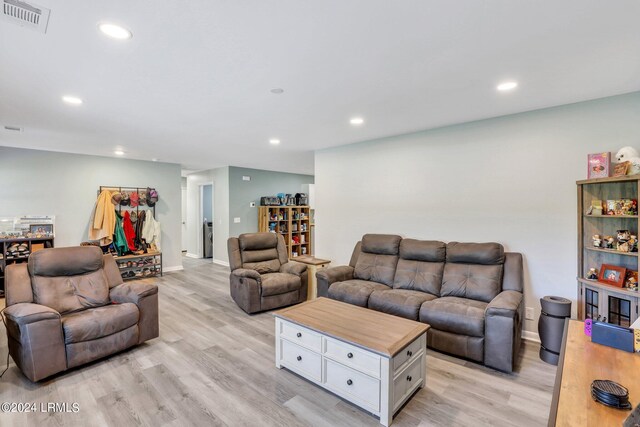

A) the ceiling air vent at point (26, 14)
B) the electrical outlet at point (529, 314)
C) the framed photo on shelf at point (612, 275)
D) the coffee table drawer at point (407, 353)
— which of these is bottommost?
the electrical outlet at point (529, 314)

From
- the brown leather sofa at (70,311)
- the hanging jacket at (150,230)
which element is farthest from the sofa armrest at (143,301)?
the hanging jacket at (150,230)

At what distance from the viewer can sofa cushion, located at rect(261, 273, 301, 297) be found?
13.2 ft

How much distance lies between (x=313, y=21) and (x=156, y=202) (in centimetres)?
584

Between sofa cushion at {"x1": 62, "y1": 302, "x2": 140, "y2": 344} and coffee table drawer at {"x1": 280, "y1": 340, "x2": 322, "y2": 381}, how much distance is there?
1.53m

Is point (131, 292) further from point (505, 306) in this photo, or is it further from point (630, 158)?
point (630, 158)

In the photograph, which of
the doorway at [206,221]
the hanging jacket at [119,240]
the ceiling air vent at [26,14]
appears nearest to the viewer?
the ceiling air vent at [26,14]

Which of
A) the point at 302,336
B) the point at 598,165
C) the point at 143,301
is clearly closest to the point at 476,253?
the point at 598,165

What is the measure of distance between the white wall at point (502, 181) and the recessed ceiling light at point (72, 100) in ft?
11.1

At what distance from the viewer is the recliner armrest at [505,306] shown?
2553mm

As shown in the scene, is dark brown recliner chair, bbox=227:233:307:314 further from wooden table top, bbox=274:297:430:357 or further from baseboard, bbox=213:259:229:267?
baseboard, bbox=213:259:229:267

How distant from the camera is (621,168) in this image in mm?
2541

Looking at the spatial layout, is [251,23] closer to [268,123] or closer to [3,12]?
[3,12]

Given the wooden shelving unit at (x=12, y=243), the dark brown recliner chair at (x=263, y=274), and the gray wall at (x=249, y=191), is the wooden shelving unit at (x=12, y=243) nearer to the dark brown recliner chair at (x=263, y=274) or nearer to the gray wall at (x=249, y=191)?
the dark brown recliner chair at (x=263, y=274)

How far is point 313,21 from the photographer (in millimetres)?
1664
